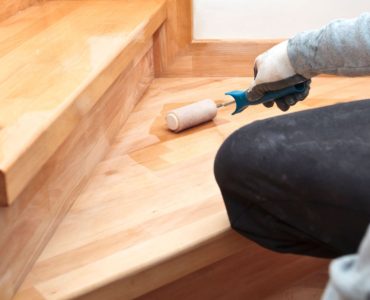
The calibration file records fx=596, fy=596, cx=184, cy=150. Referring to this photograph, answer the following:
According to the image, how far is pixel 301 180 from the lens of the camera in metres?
0.73

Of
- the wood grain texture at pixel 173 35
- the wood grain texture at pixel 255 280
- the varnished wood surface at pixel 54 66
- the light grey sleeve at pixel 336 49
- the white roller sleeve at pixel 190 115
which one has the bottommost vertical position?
the wood grain texture at pixel 255 280

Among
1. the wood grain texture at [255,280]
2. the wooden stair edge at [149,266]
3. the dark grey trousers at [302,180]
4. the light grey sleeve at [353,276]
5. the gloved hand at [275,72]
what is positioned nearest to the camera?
the light grey sleeve at [353,276]

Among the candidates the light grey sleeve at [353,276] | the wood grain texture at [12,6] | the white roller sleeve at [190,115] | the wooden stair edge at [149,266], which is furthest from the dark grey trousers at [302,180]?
the wood grain texture at [12,6]

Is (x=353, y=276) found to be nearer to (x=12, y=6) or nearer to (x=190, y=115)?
(x=190, y=115)

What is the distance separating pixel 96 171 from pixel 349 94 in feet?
2.26

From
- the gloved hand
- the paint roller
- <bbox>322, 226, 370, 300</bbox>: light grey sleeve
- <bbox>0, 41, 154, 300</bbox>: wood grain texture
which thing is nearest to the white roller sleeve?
the paint roller

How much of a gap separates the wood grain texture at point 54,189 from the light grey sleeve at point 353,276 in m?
0.43

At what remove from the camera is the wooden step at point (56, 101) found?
768 millimetres

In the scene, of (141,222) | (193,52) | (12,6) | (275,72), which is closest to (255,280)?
(141,222)

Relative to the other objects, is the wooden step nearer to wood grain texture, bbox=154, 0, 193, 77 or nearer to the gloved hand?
wood grain texture, bbox=154, 0, 193, 77

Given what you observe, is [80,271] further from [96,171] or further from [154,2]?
[154,2]

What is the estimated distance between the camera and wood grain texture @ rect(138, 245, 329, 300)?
1103 mm

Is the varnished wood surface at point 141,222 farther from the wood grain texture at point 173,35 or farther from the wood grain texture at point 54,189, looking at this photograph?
the wood grain texture at point 173,35

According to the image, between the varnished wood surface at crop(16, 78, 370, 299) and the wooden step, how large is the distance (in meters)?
0.03
